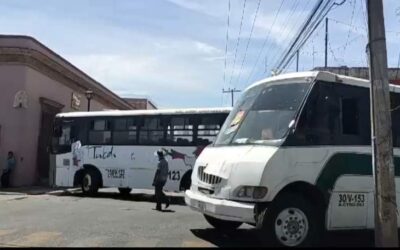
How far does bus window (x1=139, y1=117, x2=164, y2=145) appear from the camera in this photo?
803 inches

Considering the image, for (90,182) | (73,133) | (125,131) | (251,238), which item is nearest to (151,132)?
(125,131)

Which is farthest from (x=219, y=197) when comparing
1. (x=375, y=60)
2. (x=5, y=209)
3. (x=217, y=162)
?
(x=5, y=209)

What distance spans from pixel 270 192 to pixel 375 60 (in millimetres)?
2574

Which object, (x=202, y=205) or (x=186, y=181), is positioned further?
(x=186, y=181)

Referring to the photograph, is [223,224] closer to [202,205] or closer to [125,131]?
[202,205]

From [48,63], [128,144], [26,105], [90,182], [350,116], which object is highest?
[48,63]

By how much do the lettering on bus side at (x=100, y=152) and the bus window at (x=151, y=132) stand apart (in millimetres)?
1332

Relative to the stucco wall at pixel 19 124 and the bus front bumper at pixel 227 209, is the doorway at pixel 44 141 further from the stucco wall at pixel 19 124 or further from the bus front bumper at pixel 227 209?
the bus front bumper at pixel 227 209

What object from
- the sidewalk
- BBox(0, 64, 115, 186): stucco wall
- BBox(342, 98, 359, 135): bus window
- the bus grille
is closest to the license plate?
the bus grille

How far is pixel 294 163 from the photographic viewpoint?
379 inches

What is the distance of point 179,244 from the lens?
1002cm

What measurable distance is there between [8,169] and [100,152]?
653cm

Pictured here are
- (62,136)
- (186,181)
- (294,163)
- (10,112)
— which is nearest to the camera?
(294,163)

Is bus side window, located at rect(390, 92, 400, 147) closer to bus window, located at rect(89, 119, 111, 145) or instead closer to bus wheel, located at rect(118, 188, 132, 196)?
bus window, located at rect(89, 119, 111, 145)
